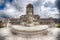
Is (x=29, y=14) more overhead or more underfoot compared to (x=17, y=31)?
more overhead

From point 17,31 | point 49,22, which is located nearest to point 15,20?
point 49,22

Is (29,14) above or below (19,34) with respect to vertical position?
above

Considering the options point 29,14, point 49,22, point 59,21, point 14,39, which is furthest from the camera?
point 59,21

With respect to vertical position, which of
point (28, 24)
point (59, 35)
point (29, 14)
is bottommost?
point (59, 35)

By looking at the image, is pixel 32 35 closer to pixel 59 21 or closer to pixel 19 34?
pixel 19 34

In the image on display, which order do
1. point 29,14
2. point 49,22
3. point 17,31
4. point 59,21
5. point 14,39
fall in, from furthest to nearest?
point 59,21 → point 49,22 → point 29,14 → point 17,31 → point 14,39

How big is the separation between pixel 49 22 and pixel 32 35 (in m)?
3.72

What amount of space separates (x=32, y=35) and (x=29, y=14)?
1491mm

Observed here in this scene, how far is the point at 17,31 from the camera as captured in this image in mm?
7480

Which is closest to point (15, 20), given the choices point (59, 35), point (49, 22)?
point (49, 22)

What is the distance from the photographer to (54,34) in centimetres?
795

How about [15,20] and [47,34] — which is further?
[15,20]

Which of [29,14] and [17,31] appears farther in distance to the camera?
[29,14]

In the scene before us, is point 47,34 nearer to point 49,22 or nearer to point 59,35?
point 59,35
